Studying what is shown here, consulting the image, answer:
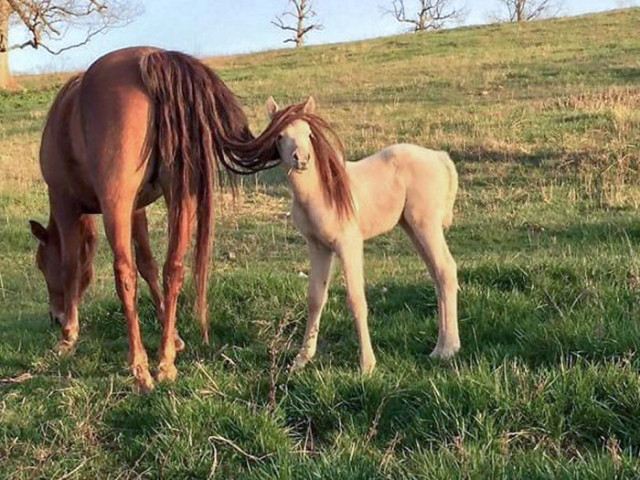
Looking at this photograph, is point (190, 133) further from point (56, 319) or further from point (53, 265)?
point (56, 319)

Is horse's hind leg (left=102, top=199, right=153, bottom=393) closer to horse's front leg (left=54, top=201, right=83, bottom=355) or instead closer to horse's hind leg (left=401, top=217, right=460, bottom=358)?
horse's front leg (left=54, top=201, right=83, bottom=355)

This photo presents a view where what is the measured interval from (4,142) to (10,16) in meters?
13.4

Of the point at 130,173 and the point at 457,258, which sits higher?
the point at 130,173

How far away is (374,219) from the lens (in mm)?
4410

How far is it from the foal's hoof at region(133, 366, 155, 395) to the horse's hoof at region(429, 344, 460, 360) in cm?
173

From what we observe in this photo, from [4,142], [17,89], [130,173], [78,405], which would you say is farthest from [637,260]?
[17,89]

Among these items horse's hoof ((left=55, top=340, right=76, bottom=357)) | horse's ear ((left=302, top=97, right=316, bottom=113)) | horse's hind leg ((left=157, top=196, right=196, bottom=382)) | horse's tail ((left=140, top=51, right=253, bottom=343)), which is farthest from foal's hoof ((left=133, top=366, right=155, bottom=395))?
horse's ear ((left=302, top=97, right=316, bottom=113))

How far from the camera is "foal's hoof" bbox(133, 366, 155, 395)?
13.8 ft

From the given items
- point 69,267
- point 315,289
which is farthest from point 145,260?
point 315,289

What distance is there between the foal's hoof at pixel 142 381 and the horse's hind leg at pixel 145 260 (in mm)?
1203

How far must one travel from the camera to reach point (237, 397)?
3984 millimetres

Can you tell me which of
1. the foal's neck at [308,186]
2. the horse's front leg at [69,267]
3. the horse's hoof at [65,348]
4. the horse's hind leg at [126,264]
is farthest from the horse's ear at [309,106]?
the horse's hoof at [65,348]

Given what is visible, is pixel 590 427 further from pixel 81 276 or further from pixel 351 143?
pixel 351 143

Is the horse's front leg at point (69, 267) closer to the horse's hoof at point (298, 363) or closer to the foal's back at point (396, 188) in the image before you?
the horse's hoof at point (298, 363)
